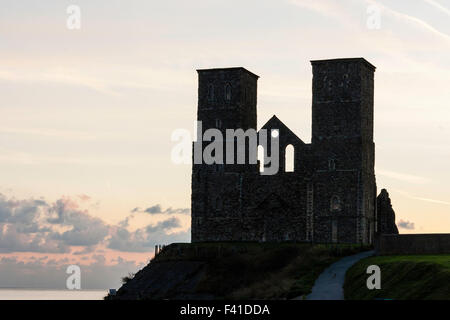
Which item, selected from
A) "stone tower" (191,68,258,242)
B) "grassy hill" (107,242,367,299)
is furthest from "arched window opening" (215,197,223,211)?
"grassy hill" (107,242,367,299)

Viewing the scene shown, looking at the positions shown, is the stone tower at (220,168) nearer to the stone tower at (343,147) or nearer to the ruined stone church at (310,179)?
the ruined stone church at (310,179)

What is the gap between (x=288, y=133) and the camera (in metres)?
88.5

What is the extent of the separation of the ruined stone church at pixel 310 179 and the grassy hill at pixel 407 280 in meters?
25.3

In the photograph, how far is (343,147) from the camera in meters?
87.1

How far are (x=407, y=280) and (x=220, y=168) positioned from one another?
42.4m

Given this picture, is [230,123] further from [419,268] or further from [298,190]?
[419,268]

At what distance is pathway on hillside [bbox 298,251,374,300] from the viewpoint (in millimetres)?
54969

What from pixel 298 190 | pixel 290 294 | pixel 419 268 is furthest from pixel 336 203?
pixel 419 268

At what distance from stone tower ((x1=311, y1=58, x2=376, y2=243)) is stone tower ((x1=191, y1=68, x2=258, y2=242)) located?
23.5 ft

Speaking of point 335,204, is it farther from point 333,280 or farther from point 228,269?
point 333,280

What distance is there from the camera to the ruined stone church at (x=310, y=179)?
284ft

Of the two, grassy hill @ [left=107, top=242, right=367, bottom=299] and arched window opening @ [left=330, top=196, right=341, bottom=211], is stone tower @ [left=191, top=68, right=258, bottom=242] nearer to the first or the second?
grassy hill @ [left=107, top=242, right=367, bottom=299]

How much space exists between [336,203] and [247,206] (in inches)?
337

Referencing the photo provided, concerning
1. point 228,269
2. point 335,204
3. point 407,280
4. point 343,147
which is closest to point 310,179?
point 335,204
